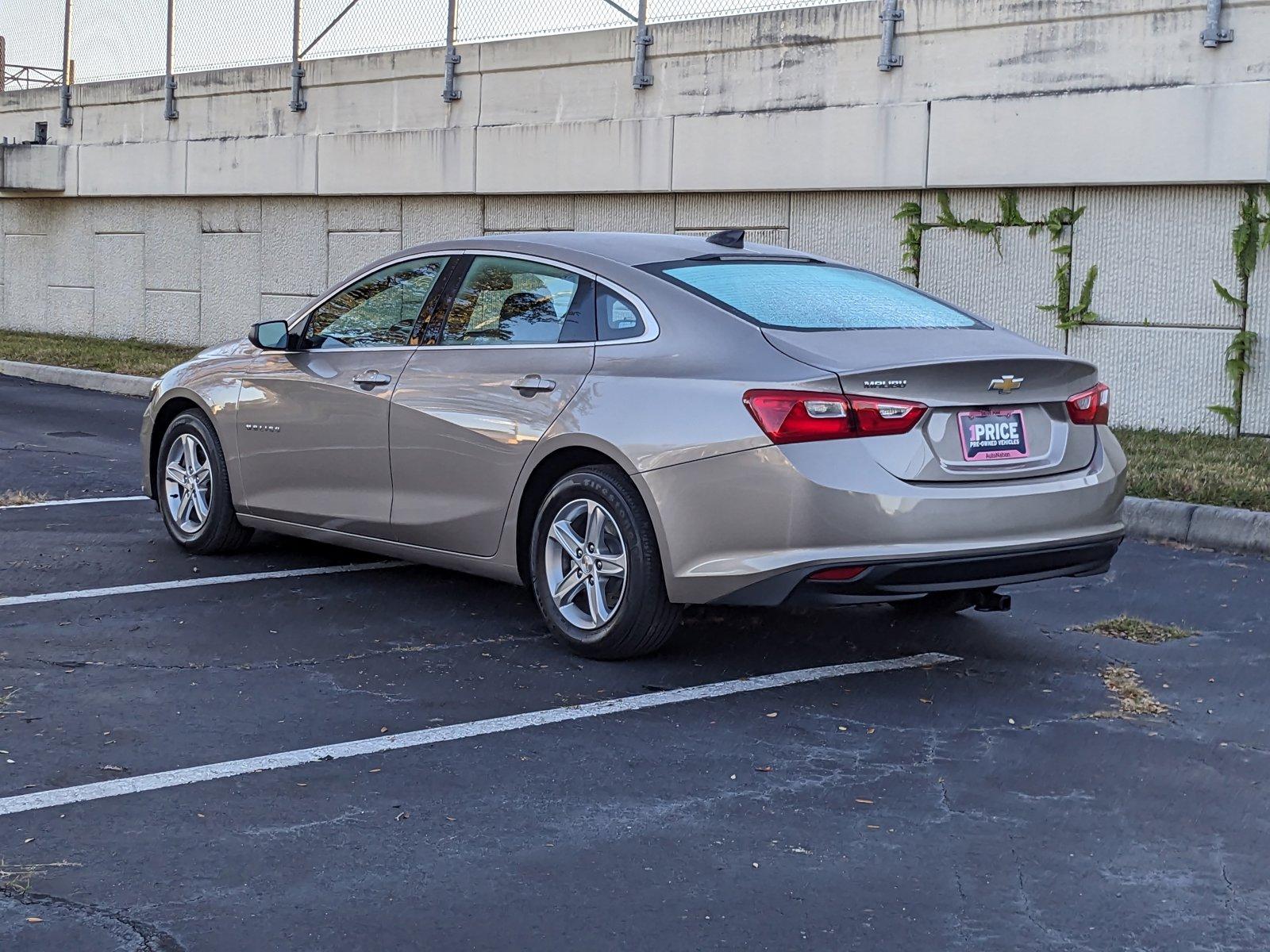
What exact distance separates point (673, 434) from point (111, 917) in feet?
8.38

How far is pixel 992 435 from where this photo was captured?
5.34 meters

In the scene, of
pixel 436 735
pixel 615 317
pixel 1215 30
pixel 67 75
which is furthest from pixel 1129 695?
pixel 67 75

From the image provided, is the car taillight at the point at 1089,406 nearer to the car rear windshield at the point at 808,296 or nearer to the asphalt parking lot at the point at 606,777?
the car rear windshield at the point at 808,296

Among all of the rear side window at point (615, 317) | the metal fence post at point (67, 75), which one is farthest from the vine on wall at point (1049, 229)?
the metal fence post at point (67, 75)

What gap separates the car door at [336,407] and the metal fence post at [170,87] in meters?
14.3

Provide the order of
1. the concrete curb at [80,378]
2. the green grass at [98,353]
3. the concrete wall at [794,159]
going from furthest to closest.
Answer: the green grass at [98,353]
the concrete curb at [80,378]
the concrete wall at [794,159]

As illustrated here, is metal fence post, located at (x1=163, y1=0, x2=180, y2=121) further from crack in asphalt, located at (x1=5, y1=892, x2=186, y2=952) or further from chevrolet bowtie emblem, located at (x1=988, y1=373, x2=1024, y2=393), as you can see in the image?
crack in asphalt, located at (x1=5, y1=892, x2=186, y2=952)

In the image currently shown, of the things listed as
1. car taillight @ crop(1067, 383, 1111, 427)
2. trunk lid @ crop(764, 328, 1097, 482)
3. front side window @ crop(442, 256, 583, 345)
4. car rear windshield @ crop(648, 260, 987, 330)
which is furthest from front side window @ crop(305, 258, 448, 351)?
car taillight @ crop(1067, 383, 1111, 427)

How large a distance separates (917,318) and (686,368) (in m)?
0.99

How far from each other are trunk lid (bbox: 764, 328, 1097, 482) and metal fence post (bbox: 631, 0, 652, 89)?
990cm

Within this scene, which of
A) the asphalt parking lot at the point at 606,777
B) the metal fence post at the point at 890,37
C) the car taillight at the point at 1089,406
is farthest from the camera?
the metal fence post at the point at 890,37

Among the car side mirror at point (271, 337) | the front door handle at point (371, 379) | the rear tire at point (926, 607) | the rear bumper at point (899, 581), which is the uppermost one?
the car side mirror at point (271, 337)

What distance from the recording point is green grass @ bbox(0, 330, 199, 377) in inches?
674

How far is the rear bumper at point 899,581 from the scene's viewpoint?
5145 mm
